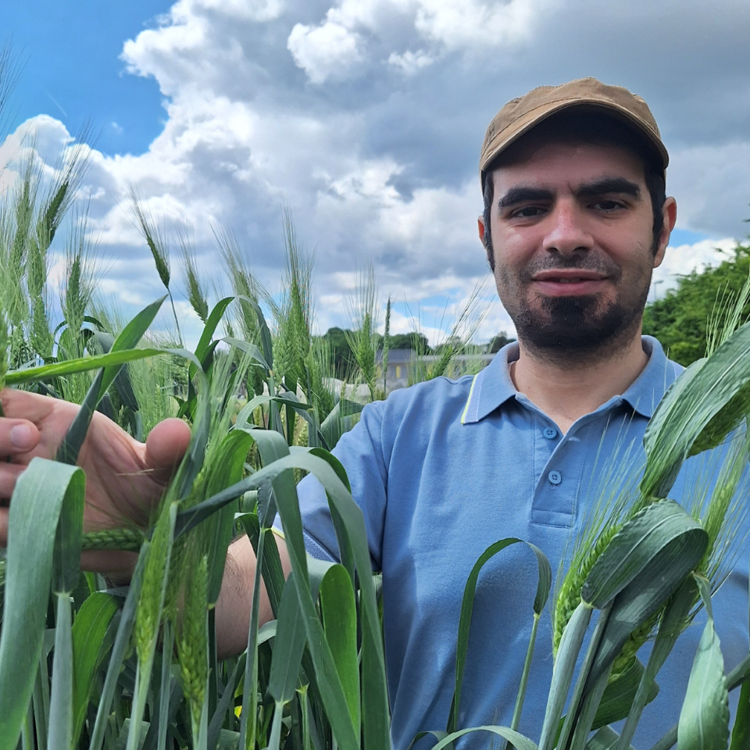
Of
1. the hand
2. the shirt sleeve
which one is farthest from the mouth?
the hand

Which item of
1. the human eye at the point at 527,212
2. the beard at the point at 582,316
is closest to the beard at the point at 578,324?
the beard at the point at 582,316

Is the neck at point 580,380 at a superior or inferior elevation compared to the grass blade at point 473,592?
superior

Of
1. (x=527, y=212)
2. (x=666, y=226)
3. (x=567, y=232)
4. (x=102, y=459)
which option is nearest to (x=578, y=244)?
(x=567, y=232)

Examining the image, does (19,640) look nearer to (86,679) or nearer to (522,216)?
(86,679)

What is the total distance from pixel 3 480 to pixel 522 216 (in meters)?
0.95

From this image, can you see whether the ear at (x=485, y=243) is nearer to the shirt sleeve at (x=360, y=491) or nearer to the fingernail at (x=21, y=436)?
the shirt sleeve at (x=360, y=491)

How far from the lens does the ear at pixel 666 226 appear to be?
4.11 feet

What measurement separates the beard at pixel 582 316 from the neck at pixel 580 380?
14 mm

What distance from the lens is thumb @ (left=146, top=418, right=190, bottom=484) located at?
1.42 ft

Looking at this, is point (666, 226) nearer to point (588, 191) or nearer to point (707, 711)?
point (588, 191)

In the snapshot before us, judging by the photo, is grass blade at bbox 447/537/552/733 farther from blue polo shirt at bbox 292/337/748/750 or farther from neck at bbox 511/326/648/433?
neck at bbox 511/326/648/433

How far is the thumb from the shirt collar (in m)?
0.74

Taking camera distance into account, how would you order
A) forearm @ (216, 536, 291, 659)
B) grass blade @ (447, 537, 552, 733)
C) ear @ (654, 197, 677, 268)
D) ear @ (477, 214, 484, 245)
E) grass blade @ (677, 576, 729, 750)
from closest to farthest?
grass blade @ (677, 576, 729, 750), grass blade @ (447, 537, 552, 733), forearm @ (216, 536, 291, 659), ear @ (654, 197, 677, 268), ear @ (477, 214, 484, 245)

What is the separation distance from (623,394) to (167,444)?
0.84m
